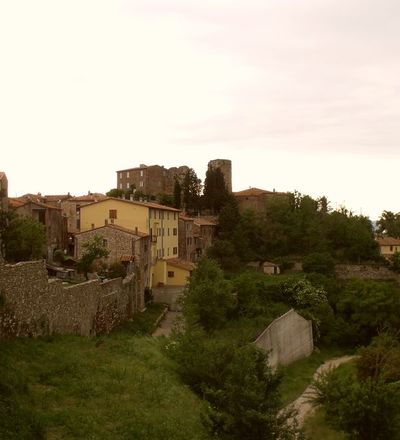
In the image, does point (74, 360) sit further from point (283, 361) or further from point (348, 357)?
point (348, 357)

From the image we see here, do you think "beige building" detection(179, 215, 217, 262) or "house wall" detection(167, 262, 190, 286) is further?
"beige building" detection(179, 215, 217, 262)

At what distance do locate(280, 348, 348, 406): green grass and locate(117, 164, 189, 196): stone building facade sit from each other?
196 ft

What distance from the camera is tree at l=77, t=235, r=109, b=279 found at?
39.1m

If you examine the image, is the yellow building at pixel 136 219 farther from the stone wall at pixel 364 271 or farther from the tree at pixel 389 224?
the tree at pixel 389 224

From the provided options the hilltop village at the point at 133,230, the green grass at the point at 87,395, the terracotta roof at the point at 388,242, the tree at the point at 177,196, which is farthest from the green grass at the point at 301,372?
the tree at the point at 177,196

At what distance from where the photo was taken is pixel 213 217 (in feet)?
253

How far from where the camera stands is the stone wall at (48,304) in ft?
62.1

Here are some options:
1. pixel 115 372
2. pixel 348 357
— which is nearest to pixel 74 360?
pixel 115 372

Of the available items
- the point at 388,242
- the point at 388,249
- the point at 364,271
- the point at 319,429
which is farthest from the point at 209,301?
the point at 388,242

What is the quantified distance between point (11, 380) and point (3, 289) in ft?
13.3

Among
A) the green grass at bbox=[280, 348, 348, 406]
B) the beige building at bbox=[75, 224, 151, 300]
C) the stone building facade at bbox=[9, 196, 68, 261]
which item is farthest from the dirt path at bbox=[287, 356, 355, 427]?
the stone building facade at bbox=[9, 196, 68, 261]

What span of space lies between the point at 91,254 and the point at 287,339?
15301 millimetres

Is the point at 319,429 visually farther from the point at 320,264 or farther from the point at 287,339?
the point at 320,264

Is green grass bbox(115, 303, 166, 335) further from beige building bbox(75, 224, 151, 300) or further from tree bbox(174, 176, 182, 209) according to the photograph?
tree bbox(174, 176, 182, 209)
